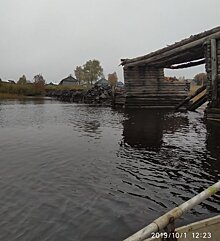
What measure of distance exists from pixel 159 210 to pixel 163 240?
2226 mm

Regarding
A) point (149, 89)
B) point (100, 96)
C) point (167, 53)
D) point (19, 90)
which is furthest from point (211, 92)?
point (19, 90)

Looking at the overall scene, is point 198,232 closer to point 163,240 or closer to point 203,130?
point 163,240

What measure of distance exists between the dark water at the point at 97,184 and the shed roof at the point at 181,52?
318 inches

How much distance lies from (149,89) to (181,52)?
27.0 ft

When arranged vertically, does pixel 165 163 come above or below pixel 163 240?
below

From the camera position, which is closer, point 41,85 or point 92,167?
point 92,167

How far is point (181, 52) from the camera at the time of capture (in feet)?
68.0

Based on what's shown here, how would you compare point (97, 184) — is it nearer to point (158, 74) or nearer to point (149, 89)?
point (149, 89)

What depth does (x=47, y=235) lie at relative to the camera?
Answer: 4160 mm

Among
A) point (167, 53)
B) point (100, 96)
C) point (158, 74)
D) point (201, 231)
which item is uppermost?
point (167, 53)

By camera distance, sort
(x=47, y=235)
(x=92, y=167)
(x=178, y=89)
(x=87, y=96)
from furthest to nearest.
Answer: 1. (x=87, y=96)
2. (x=178, y=89)
3. (x=92, y=167)
4. (x=47, y=235)

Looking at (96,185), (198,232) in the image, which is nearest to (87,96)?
(96,185)

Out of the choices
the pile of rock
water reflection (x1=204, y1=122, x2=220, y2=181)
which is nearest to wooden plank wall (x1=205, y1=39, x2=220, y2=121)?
water reflection (x1=204, y1=122, x2=220, y2=181)

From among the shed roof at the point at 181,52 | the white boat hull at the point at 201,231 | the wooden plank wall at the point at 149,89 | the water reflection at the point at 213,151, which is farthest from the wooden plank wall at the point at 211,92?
the white boat hull at the point at 201,231
